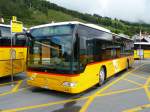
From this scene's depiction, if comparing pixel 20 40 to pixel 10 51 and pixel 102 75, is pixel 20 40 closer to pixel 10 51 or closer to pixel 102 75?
pixel 10 51

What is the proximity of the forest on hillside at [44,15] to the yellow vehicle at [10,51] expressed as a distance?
42.8m

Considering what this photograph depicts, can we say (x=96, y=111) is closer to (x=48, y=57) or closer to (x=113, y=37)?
(x=48, y=57)

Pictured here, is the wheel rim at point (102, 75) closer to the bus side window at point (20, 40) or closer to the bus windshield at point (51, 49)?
the bus windshield at point (51, 49)

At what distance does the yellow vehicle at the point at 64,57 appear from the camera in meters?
9.44

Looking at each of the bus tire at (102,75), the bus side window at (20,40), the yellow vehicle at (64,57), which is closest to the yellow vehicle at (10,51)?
the bus side window at (20,40)

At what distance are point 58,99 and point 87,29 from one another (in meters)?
3.00

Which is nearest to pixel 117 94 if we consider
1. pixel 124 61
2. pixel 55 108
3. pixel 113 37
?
pixel 55 108

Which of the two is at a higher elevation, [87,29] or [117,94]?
[87,29]

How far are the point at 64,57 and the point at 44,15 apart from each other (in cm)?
9563

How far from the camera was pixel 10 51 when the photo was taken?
1238 cm

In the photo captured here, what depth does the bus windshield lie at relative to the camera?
9.50 metres

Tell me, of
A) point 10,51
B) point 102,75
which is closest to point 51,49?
point 10,51

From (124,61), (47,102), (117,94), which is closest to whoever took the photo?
(47,102)

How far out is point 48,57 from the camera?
32.7 feet
